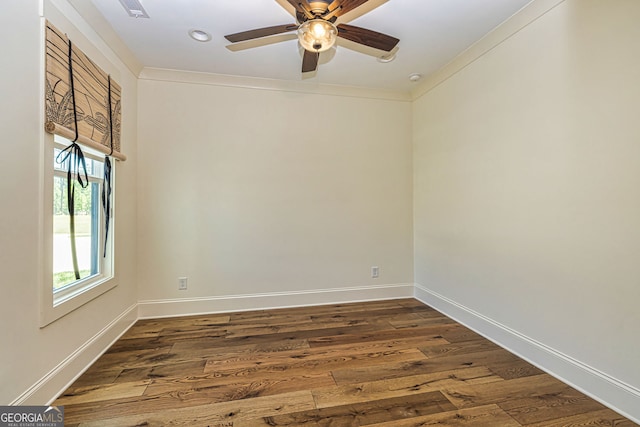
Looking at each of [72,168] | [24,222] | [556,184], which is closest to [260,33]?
[72,168]

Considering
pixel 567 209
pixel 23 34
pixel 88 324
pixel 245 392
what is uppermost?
pixel 23 34

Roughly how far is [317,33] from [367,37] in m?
0.40

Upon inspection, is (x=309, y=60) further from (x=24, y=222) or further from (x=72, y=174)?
(x=24, y=222)

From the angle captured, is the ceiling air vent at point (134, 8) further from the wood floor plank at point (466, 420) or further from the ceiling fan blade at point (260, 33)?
the wood floor plank at point (466, 420)

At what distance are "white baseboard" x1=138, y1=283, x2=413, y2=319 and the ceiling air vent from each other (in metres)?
2.65

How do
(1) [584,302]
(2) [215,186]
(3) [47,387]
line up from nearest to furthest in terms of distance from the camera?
1. (3) [47,387]
2. (1) [584,302]
3. (2) [215,186]

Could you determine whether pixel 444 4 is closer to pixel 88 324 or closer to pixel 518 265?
pixel 518 265

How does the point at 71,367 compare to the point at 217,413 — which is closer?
the point at 217,413

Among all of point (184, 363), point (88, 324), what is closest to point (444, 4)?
point (184, 363)

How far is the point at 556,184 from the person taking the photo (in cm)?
188

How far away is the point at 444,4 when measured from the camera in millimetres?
2012

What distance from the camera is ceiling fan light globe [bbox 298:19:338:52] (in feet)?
5.44

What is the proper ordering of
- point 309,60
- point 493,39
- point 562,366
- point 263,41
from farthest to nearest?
point 493,39 → point 309,60 → point 263,41 → point 562,366

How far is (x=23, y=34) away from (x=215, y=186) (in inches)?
70.1
